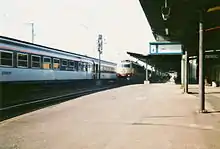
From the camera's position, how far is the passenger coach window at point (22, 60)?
20.8 meters

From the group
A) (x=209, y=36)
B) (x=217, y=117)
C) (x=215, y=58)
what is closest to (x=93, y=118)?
(x=217, y=117)

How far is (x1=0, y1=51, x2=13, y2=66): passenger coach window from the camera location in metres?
18.9

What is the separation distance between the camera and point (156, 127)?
460 inches

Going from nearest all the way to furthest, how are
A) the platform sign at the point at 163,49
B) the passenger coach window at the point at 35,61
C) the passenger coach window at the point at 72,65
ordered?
the passenger coach window at the point at 35,61
the passenger coach window at the point at 72,65
the platform sign at the point at 163,49

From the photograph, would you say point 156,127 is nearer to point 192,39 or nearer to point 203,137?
point 203,137

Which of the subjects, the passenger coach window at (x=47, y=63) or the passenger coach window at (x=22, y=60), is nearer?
the passenger coach window at (x=22, y=60)

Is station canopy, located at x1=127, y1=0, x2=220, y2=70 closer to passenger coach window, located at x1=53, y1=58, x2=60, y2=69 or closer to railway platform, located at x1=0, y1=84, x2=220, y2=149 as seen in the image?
railway platform, located at x1=0, y1=84, x2=220, y2=149

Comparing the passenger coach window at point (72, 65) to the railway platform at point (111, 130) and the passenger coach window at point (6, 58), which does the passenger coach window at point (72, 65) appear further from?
the railway platform at point (111, 130)

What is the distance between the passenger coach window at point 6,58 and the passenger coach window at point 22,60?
85 centimetres

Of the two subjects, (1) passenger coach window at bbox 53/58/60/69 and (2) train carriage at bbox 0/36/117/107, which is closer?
(2) train carriage at bbox 0/36/117/107

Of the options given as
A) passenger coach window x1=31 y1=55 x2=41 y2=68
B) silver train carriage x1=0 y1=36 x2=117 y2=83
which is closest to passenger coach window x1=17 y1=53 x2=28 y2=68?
silver train carriage x1=0 y1=36 x2=117 y2=83

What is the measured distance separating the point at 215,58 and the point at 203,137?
38.6 meters

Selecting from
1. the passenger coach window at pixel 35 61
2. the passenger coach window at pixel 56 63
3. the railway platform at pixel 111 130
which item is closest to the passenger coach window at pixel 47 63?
the passenger coach window at pixel 35 61

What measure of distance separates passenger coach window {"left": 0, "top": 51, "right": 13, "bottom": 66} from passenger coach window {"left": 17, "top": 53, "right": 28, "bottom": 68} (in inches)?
33.5
